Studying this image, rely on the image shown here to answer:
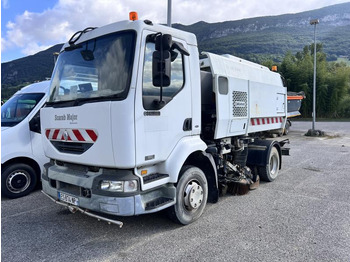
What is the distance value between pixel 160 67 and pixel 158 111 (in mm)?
548

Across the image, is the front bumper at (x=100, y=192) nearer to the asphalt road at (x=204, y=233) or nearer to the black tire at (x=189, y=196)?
the black tire at (x=189, y=196)

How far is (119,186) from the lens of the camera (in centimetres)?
294

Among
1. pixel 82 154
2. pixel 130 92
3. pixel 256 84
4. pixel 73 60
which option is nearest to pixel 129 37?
pixel 130 92

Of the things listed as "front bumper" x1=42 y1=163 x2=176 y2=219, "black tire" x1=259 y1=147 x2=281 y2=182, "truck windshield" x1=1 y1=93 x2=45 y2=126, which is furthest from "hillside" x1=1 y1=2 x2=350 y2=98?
"front bumper" x1=42 y1=163 x2=176 y2=219

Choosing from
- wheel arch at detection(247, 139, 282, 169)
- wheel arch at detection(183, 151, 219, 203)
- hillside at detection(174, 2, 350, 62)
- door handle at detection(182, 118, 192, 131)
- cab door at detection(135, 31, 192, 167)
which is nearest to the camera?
cab door at detection(135, 31, 192, 167)

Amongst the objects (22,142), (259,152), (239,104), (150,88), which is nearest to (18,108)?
(22,142)

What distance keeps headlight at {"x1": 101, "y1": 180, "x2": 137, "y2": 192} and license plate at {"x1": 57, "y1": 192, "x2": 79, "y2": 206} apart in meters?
0.47

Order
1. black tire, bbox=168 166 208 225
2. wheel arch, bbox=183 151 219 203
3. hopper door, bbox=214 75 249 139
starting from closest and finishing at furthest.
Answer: black tire, bbox=168 166 208 225 < wheel arch, bbox=183 151 219 203 < hopper door, bbox=214 75 249 139

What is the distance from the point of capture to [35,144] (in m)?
5.25

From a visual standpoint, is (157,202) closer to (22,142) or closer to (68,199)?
(68,199)

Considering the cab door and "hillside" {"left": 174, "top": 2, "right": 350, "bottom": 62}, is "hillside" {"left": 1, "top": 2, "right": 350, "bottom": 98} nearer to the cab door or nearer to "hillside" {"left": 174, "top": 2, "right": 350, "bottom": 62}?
"hillside" {"left": 174, "top": 2, "right": 350, "bottom": 62}

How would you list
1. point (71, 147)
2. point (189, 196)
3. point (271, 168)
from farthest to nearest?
point (271, 168) → point (189, 196) → point (71, 147)

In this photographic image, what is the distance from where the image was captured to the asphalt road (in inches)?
120

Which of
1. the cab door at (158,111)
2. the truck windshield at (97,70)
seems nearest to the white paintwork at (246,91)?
the cab door at (158,111)
